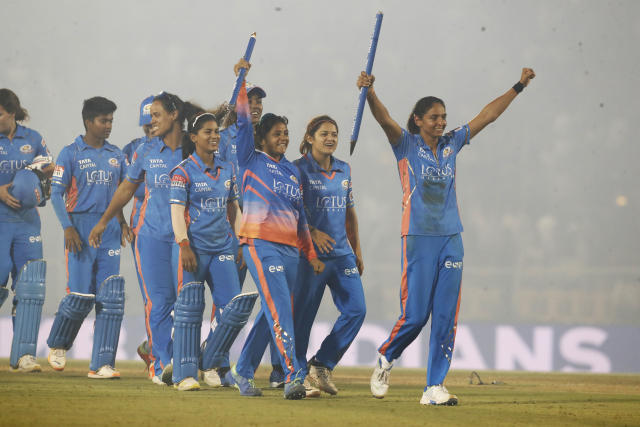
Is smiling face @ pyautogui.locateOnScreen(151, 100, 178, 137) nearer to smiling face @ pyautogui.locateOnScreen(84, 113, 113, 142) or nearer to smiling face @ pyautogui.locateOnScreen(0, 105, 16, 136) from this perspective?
smiling face @ pyautogui.locateOnScreen(84, 113, 113, 142)

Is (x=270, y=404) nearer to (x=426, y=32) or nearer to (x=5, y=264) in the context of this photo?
(x=5, y=264)

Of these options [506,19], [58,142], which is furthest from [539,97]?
[58,142]

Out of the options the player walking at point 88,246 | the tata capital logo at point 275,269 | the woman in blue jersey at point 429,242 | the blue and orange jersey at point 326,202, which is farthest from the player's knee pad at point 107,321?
the woman in blue jersey at point 429,242

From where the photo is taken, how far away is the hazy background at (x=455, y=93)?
16.1 metres

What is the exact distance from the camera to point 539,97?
18.0 m

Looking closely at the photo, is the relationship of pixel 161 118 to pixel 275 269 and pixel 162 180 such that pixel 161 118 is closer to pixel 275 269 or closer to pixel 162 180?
pixel 162 180

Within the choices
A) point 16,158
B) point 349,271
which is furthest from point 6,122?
point 349,271

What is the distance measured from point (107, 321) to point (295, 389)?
8.00 ft

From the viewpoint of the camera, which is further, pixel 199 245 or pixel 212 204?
pixel 212 204

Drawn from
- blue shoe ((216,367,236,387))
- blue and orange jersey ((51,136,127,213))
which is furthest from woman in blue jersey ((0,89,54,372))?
blue shoe ((216,367,236,387))

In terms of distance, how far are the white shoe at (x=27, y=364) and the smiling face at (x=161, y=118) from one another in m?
2.36

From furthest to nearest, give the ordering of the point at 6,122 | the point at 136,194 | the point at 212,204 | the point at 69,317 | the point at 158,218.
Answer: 1. the point at 6,122
2. the point at 136,194
3. the point at 69,317
4. the point at 158,218
5. the point at 212,204

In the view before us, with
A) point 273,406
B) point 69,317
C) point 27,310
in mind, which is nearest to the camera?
point 273,406

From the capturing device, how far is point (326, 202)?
672 cm
